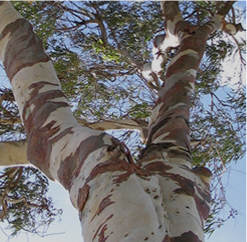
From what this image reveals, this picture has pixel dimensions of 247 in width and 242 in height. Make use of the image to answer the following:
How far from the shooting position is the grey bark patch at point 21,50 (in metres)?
1.61

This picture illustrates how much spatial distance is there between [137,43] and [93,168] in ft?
12.3

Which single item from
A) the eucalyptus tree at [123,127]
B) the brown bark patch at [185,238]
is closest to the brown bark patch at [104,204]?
the eucalyptus tree at [123,127]

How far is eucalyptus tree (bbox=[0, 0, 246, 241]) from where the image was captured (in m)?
0.99

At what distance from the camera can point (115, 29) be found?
4.72 m

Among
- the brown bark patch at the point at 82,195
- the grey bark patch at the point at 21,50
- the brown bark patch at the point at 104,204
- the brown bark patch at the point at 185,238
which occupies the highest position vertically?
the grey bark patch at the point at 21,50

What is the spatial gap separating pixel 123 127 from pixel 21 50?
5.65 ft

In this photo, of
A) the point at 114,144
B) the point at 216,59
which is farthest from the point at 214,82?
the point at 114,144

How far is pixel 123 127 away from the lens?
10.8 ft

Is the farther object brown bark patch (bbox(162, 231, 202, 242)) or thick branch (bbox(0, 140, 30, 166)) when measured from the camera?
thick branch (bbox(0, 140, 30, 166))

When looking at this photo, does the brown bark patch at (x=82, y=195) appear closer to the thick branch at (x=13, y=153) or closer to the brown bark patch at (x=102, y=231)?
the brown bark patch at (x=102, y=231)

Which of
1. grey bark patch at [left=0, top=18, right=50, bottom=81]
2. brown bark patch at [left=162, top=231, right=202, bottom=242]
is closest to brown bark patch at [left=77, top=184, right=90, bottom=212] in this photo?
brown bark patch at [left=162, top=231, right=202, bottom=242]

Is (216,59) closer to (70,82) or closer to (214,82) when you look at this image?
(214,82)

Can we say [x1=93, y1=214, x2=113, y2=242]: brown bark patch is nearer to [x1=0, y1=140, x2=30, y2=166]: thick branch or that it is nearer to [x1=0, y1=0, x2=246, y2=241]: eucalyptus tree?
[x1=0, y1=0, x2=246, y2=241]: eucalyptus tree

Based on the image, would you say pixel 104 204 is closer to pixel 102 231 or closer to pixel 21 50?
pixel 102 231
